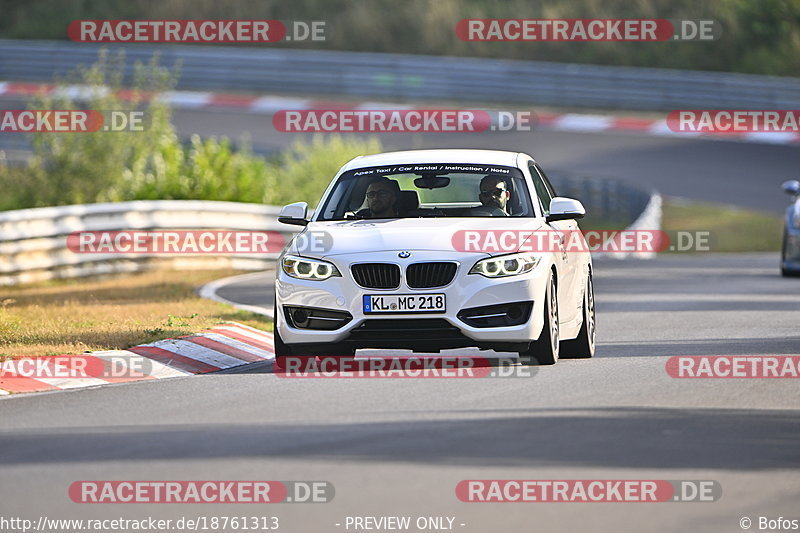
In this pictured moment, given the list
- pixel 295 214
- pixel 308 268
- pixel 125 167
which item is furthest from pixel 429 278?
pixel 125 167

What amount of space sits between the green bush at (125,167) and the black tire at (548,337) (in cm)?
1476

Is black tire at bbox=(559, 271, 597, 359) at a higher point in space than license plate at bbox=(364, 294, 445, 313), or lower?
lower

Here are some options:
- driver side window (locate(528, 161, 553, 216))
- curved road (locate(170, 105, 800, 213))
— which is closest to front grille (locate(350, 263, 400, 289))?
driver side window (locate(528, 161, 553, 216))

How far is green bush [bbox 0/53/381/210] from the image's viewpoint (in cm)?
2580

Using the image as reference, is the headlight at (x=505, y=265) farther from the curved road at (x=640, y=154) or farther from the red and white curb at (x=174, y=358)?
the curved road at (x=640, y=154)

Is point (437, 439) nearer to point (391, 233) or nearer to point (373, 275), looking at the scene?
point (373, 275)

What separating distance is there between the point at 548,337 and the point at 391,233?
4.47 ft

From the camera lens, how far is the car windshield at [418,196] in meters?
12.7

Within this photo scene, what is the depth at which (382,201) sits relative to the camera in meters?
12.8

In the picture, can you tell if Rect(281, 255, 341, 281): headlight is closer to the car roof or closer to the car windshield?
the car windshield

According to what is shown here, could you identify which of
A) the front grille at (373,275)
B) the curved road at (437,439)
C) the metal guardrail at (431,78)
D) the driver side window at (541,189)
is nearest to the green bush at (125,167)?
the metal guardrail at (431,78)

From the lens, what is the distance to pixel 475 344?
1165 cm

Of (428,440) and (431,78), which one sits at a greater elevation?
(431,78)

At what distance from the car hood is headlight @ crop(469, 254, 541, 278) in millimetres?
247
